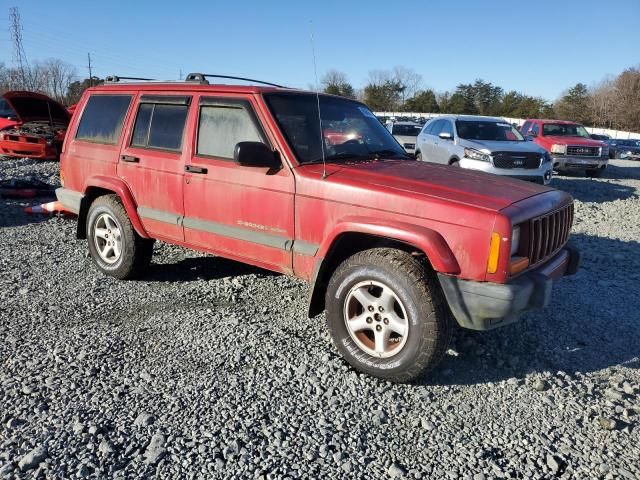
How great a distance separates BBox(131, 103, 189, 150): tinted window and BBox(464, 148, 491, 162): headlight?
299 inches

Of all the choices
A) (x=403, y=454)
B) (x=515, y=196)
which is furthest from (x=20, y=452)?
(x=515, y=196)

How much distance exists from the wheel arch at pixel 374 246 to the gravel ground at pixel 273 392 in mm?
550

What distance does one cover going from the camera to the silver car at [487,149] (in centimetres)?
1031

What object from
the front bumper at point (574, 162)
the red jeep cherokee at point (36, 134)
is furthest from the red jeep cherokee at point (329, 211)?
the front bumper at point (574, 162)

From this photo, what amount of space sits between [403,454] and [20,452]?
197 cm

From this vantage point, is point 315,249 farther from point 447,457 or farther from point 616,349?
point 616,349

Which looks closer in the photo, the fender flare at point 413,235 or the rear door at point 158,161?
the fender flare at point 413,235

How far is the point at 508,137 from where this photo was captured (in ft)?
38.0

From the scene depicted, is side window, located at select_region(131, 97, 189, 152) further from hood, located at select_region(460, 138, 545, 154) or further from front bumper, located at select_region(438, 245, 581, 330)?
hood, located at select_region(460, 138, 545, 154)

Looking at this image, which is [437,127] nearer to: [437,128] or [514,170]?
[437,128]

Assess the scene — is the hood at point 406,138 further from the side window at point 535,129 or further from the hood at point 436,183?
the hood at point 436,183

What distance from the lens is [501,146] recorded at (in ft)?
34.5

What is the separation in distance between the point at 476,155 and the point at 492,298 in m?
8.20

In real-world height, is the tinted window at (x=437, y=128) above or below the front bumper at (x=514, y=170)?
above
